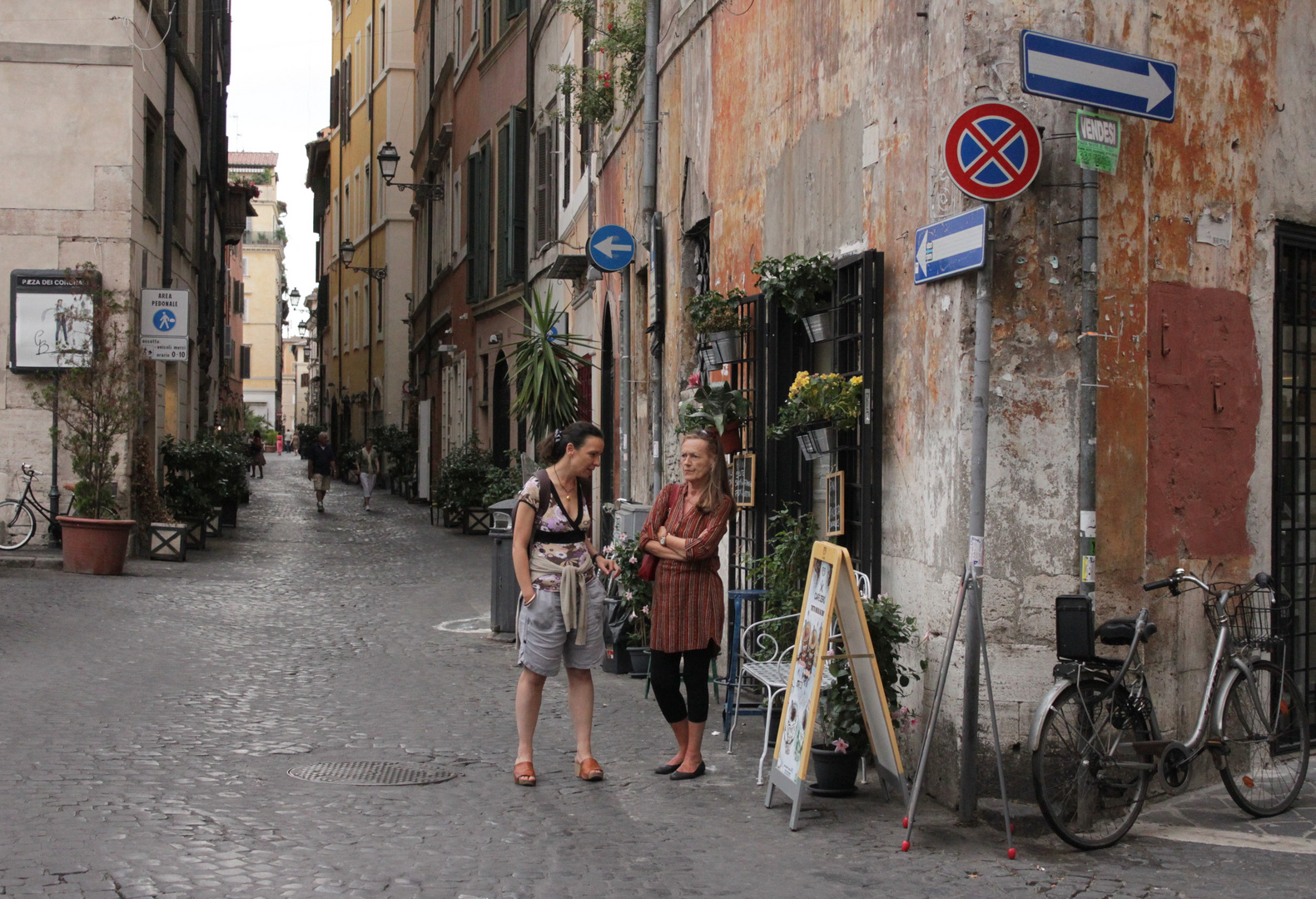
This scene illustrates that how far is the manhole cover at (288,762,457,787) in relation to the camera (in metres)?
6.68

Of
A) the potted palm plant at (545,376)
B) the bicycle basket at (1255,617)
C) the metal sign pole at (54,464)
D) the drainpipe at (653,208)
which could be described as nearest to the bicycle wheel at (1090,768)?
the bicycle basket at (1255,617)

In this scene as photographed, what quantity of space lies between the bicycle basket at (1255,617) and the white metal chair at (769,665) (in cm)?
165

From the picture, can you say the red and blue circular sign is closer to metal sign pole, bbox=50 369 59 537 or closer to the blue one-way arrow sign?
the blue one-way arrow sign

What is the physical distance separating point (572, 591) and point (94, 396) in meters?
10.9

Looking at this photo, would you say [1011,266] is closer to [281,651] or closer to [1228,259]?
[1228,259]

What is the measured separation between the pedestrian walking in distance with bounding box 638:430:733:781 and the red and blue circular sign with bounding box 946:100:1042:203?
1.89 metres

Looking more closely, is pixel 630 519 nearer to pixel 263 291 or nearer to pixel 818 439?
pixel 818 439

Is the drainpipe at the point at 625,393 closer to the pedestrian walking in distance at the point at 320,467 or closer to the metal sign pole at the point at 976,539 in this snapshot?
the metal sign pole at the point at 976,539

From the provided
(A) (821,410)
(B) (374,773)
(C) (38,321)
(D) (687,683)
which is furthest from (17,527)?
(A) (821,410)

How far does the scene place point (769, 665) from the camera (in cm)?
715

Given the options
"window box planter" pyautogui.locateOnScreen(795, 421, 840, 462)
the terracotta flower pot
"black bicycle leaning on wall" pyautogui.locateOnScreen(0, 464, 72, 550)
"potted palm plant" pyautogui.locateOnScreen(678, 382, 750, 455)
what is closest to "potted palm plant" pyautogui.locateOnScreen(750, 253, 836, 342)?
"window box planter" pyautogui.locateOnScreen(795, 421, 840, 462)

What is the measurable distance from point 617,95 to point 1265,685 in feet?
34.1

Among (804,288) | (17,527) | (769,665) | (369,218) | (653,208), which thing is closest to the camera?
(769,665)

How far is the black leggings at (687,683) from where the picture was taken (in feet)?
22.6
